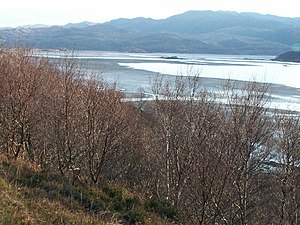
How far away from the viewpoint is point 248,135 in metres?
20.7

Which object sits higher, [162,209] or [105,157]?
[162,209]

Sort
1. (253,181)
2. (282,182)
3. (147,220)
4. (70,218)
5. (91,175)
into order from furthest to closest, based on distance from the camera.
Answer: (253,181) → (282,182) → (91,175) → (147,220) → (70,218)

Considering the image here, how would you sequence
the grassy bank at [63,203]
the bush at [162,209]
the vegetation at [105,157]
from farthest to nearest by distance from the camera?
the bush at [162,209] < the vegetation at [105,157] < the grassy bank at [63,203]

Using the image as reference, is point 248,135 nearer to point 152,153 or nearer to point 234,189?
point 234,189

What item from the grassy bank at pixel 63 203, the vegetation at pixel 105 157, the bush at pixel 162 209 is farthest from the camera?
the bush at pixel 162 209

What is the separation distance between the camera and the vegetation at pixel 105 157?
1042 centimetres

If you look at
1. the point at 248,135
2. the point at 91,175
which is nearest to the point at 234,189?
the point at 248,135

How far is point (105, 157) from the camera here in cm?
1898

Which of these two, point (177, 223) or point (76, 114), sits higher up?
point (76, 114)

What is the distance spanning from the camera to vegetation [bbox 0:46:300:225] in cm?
1042

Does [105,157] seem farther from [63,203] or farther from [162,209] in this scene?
[63,203]

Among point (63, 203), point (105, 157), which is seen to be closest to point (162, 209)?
point (63, 203)

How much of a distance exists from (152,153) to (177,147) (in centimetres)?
A: 780

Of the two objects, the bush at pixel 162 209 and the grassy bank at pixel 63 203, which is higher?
the grassy bank at pixel 63 203
